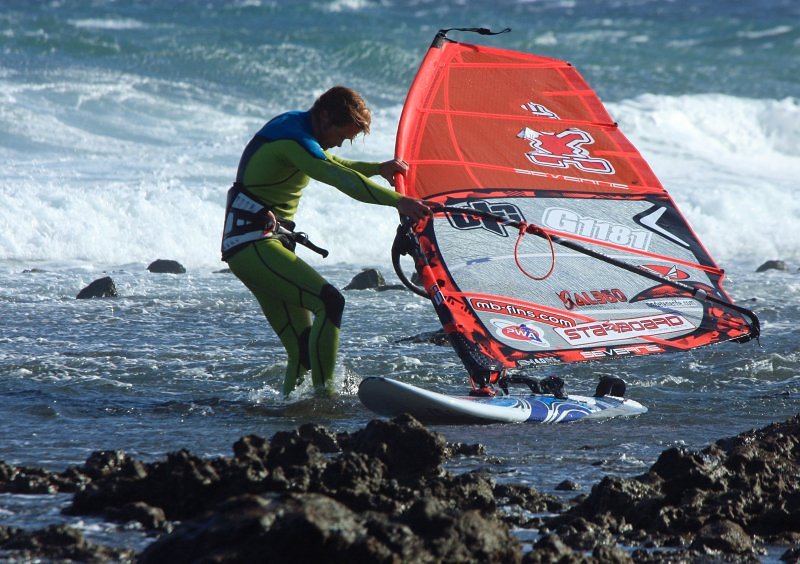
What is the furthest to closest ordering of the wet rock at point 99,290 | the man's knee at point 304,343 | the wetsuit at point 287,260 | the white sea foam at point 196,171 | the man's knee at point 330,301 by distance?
the white sea foam at point 196,171
the wet rock at point 99,290
the man's knee at point 304,343
the man's knee at point 330,301
the wetsuit at point 287,260

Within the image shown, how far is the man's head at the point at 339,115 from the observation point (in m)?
5.74

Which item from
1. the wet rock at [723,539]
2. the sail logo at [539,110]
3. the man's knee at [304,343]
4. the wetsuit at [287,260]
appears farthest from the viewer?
the sail logo at [539,110]

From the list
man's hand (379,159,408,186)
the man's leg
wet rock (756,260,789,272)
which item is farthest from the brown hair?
wet rock (756,260,789,272)

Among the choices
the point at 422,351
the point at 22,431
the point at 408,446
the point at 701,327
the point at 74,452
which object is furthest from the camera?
the point at 422,351

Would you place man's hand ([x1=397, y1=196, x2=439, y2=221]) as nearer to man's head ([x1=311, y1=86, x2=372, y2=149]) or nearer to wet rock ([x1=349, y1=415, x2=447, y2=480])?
man's head ([x1=311, y1=86, x2=372, y2=149])

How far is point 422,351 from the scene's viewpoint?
782 cm

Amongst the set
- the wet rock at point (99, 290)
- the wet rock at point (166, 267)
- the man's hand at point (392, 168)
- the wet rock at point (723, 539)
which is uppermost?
the man's hand at point (392, 168)

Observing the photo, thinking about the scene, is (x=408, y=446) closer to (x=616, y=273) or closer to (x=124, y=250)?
(x=616, y=273)

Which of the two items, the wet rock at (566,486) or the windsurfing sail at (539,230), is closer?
the wet rock at (566,486)

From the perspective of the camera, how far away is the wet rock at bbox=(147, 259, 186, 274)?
11.4 meters

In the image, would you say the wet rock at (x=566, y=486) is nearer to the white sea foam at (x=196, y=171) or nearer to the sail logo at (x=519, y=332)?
the sail logo at (x=519, y=332)

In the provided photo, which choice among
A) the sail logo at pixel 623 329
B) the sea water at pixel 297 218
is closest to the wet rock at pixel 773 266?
the sea water at pixel 297 218

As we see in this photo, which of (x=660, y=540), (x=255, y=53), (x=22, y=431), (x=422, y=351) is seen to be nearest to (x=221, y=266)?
(x=422, y=351)

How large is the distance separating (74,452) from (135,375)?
75.6 inches
